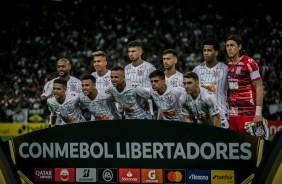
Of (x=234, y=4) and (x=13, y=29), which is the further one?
(x=13, y=29)

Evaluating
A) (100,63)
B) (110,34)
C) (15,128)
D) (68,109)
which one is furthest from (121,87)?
(110,34)

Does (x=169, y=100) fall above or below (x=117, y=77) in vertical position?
below

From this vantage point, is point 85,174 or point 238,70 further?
point 238,70

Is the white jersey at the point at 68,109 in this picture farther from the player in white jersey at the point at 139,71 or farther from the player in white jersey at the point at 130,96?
the player in white jersey at the point at 139,71

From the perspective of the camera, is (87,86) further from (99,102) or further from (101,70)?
(101,70)

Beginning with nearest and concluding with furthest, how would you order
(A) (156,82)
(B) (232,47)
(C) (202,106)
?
(C) (202,106) < (B) (232,47) < (A) (156,82)

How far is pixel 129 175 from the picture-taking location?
7.97ft

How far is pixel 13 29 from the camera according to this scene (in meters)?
29.6

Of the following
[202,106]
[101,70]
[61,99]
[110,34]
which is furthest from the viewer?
[110,34]

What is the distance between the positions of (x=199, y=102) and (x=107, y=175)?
3932 mm

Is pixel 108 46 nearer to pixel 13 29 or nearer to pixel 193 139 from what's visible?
pixel 13 29

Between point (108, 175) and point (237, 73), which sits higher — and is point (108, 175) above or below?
below

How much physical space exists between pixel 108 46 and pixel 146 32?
2182mm

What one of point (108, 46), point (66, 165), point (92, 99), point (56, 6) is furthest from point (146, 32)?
point (66, 165)
